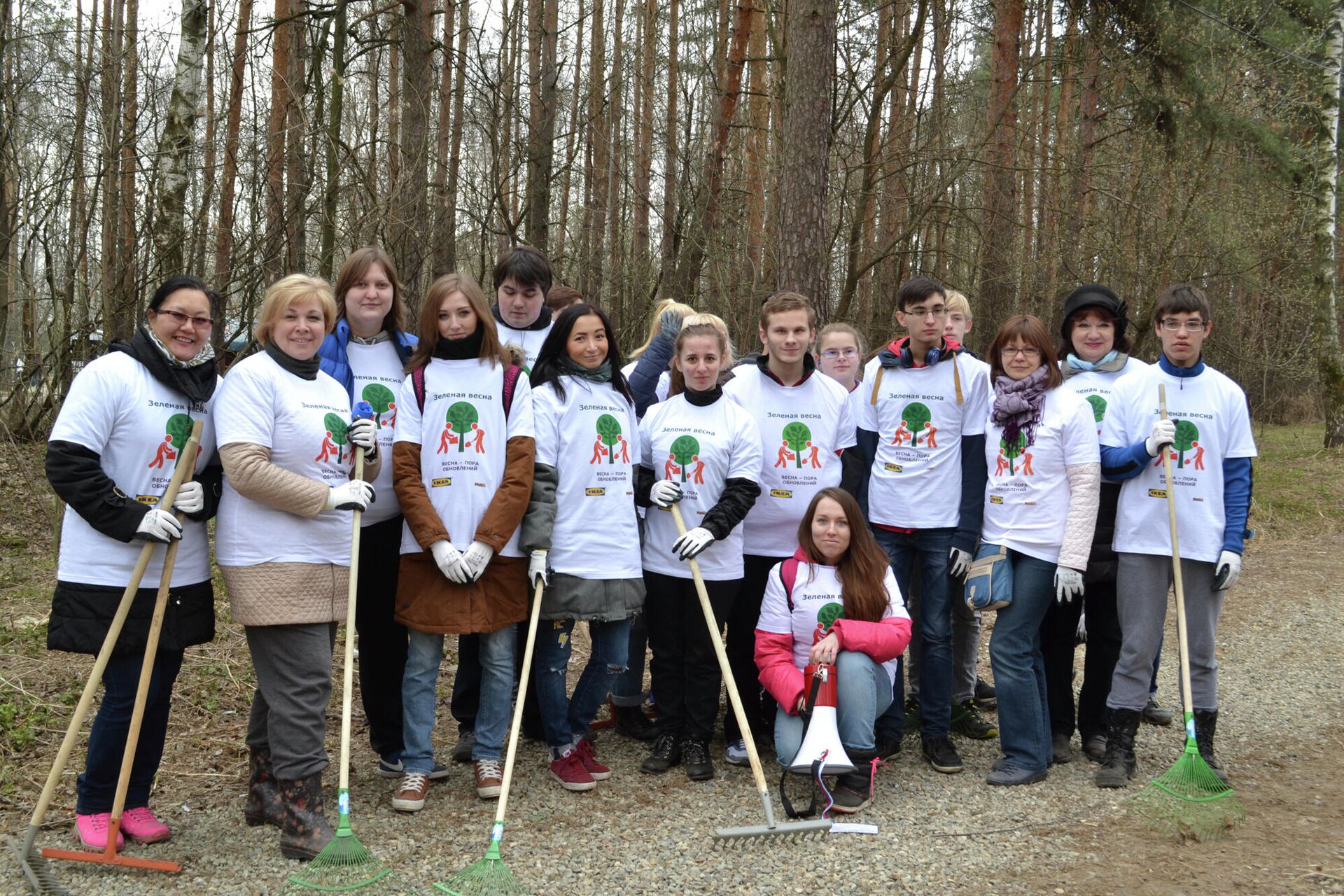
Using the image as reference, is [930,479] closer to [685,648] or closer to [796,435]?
[796,435]

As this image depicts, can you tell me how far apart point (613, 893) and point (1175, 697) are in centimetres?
399

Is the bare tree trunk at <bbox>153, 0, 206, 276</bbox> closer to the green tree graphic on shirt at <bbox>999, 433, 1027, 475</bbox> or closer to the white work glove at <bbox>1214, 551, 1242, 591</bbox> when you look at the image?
the green tree graphic on shirt at <bbox>999, 433, 1027, 475</bbox>

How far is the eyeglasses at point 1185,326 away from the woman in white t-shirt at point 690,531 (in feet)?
6.21

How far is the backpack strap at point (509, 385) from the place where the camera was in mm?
4406

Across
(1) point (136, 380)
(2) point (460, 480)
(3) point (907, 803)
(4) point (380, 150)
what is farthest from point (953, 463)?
(4) point (380, 150)

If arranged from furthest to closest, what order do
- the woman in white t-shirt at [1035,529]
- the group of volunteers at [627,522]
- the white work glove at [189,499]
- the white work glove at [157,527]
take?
1. the woman in white t-shirt at [1035,529]
2. the group of volunteers at [627,522]
3. the white work glove at [189,499]
4. the white work glove at [157,527]

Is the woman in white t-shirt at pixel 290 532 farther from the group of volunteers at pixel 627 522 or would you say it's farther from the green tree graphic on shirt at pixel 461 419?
the green tree graphic on shirt at pixel 461 419

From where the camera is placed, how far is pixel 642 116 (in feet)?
49.7

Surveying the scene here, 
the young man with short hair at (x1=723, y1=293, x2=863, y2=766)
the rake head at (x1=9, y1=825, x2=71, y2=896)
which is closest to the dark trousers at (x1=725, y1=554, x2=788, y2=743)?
the young man with short hair at (x1=723, y1=293, x2=863, y2=766)

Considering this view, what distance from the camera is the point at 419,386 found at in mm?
4305

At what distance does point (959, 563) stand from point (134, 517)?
11.1 ft

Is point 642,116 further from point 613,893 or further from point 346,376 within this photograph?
point 613,893

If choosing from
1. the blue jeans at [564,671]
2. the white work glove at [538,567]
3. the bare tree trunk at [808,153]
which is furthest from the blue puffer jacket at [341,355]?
the bare tree trunk at [808,153]

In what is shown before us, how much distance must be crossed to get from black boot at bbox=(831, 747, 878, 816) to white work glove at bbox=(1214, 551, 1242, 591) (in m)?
1.66
